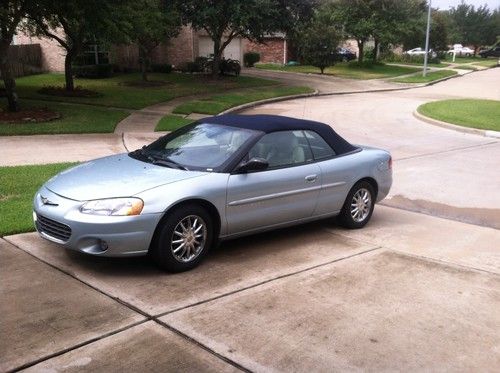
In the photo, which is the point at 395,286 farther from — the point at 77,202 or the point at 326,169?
the point at 77,202

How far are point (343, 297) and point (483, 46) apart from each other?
8715cm

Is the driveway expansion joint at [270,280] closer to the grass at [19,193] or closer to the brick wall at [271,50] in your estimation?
the grass at [19,193]

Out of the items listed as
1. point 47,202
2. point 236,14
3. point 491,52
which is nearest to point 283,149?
point 47,202

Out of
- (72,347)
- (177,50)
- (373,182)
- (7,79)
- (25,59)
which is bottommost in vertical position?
(72,347)

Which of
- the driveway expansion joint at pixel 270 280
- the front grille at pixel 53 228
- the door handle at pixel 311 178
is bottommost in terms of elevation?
the driveway expansion joint at pixel 270 280

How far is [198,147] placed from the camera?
20.4 feet

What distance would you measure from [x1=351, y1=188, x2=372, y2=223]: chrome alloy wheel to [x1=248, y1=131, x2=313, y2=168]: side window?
930 mm

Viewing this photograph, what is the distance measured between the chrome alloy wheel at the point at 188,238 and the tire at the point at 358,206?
2175 mm

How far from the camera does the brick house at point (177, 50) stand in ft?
103

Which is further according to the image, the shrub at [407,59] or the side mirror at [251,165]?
the shrub at [407,59]

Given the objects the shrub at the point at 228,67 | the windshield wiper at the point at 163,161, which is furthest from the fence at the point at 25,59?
the windshield wiper at the point at 163,161

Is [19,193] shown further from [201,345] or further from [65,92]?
[65,92]

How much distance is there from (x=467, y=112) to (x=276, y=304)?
17706 millimetres

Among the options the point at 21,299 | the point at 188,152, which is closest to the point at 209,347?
the point at 21,299
